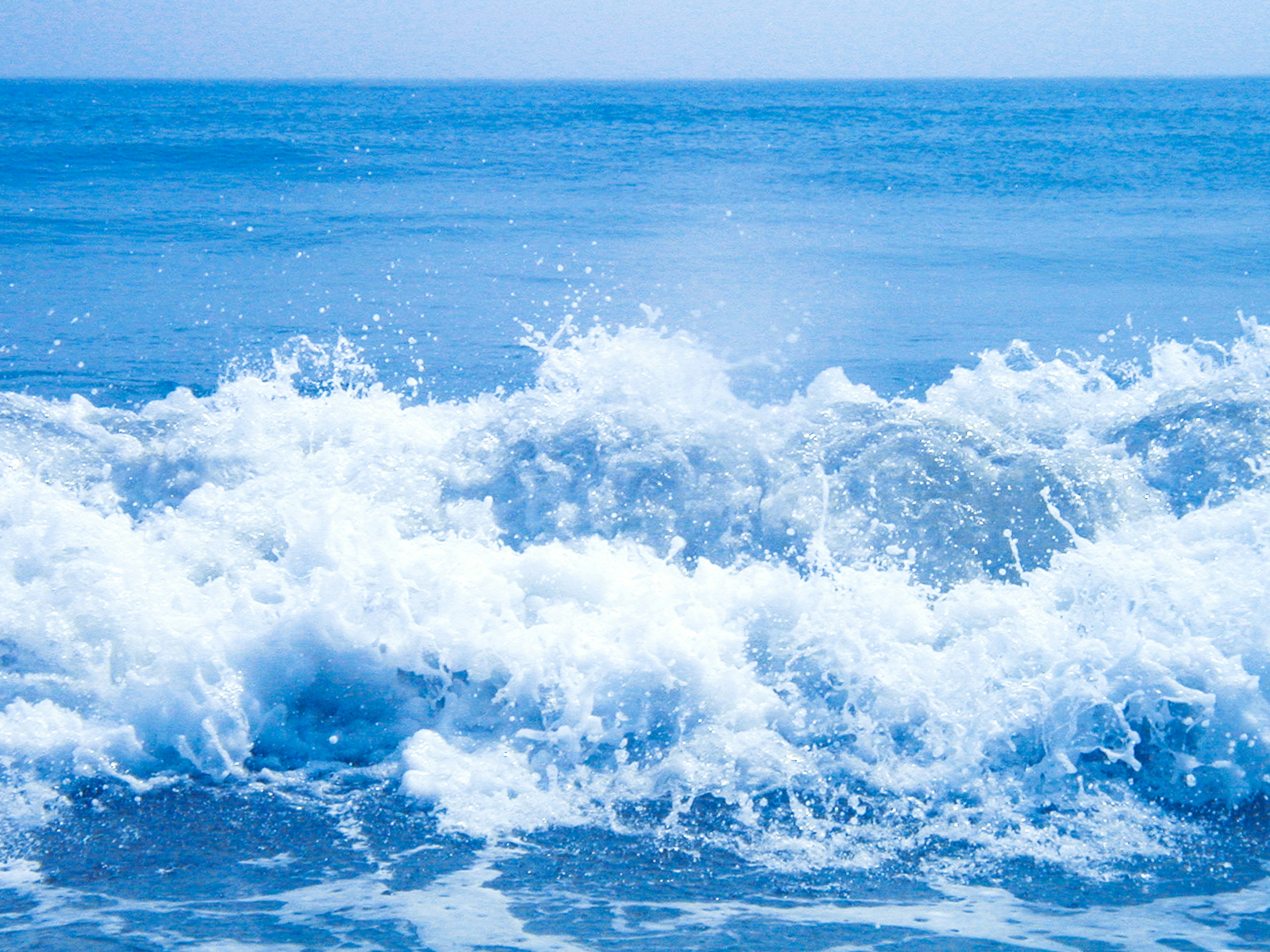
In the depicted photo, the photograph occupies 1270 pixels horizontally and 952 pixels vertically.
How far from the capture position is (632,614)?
12.4ft

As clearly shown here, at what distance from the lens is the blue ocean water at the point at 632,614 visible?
2.74m

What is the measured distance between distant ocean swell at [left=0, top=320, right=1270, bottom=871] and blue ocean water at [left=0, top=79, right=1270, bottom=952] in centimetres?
2

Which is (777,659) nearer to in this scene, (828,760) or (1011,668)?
(828,760)

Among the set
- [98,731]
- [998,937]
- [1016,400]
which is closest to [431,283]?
[1016,400]

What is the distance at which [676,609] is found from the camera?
3.87 m

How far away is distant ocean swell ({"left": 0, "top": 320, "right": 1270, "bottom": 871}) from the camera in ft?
10.4

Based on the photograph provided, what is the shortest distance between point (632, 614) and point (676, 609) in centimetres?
19

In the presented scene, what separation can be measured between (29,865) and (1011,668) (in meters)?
2.83

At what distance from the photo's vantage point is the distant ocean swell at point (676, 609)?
3164 mm

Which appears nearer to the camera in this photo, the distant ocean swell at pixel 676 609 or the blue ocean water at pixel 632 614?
the blue ocean water at pixel 632 614

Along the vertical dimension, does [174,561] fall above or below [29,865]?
above

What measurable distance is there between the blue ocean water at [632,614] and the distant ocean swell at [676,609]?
0.02 m

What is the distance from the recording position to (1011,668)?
3.50 meters

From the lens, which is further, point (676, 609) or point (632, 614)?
point (676, 609)
